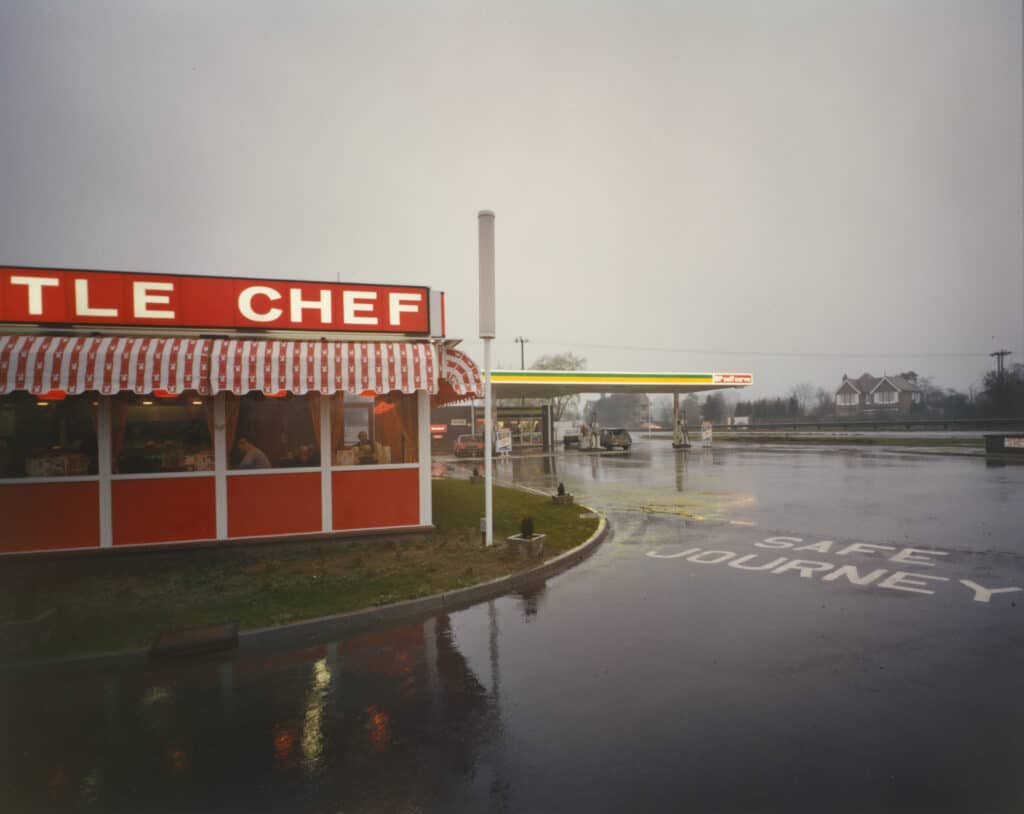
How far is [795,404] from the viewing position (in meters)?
91.1

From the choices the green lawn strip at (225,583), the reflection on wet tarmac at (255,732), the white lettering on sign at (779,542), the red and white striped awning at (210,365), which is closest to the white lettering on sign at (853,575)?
the white lettering on sign at (779,542)

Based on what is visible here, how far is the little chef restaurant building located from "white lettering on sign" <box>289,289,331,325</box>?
3cm

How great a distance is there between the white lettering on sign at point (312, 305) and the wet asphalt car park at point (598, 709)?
6.35 m

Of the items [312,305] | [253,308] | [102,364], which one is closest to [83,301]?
[102,364]

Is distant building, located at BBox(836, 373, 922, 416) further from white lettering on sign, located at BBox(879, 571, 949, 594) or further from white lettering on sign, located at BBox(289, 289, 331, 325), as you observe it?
white lettering on sign, located at BBox(289, 289, 331, 325)

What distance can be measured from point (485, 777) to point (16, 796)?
314cm

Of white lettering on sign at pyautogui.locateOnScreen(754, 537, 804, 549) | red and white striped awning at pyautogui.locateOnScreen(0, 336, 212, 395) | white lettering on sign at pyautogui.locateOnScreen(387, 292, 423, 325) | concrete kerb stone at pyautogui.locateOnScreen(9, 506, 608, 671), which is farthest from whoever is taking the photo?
white lettering on sign at pyautogui.locateOnScreen(387, 292, 423, 325)

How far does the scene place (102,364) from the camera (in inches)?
351

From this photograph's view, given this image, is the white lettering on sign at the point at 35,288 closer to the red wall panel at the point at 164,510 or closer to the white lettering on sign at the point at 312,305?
the red wall panel at the point at 164,510

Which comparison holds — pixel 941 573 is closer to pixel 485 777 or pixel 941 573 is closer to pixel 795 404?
pixel 485 777

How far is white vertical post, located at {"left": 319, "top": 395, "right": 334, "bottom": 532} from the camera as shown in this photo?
1066cm

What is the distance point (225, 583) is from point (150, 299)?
5278 mm

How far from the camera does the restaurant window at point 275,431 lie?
10.5 metres

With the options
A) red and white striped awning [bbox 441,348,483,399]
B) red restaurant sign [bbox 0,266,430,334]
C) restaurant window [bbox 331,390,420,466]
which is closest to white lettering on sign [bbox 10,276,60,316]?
red restaurant sign [bbox 0,266,430,334]
